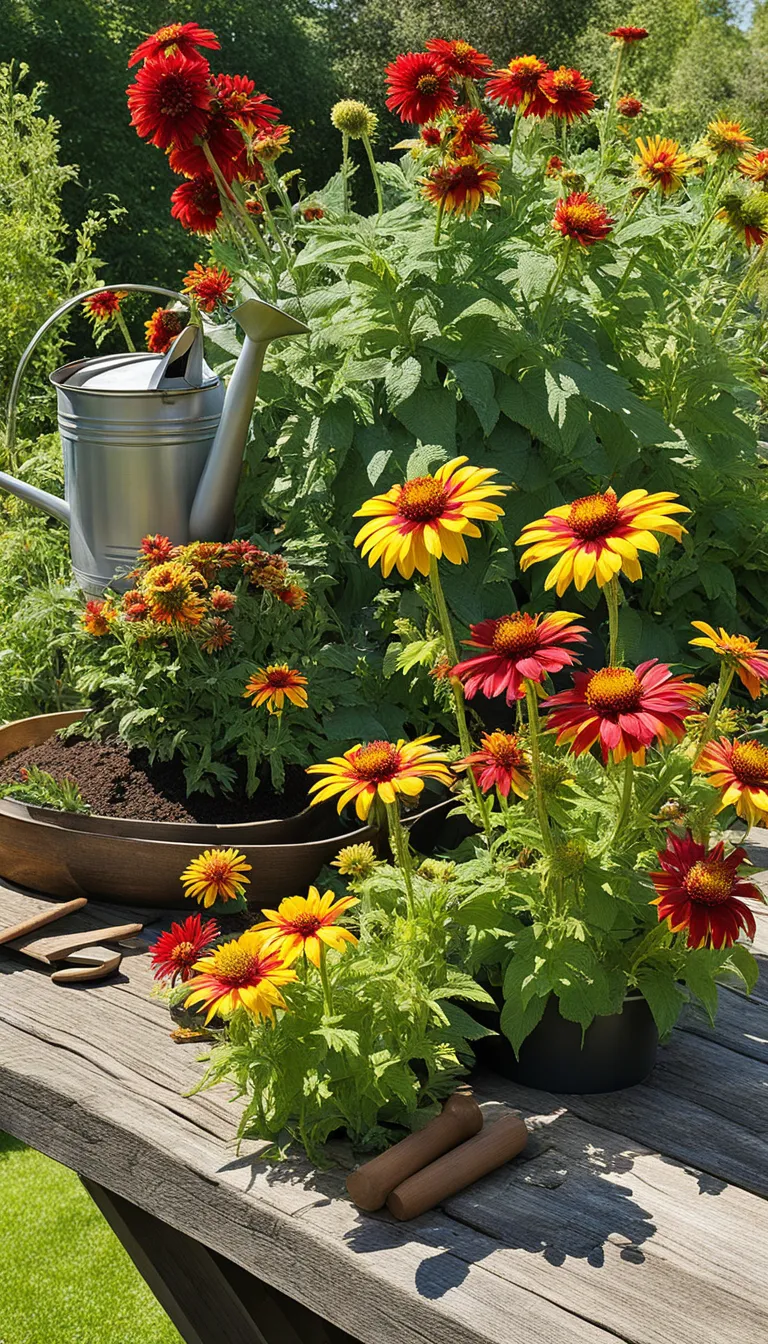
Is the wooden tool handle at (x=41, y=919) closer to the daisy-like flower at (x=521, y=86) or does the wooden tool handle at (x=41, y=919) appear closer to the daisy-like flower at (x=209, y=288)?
the daisy-like flower at (x=209, y=288)

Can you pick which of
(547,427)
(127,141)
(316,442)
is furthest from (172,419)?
(127,141)

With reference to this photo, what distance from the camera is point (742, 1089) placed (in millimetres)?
1240

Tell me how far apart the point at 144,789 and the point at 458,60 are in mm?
1137

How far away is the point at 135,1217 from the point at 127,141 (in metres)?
11.1

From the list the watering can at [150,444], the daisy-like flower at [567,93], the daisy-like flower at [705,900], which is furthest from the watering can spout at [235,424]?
the daisy-like flower at [705,900]

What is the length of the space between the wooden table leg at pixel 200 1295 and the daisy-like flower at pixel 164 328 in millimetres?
1393

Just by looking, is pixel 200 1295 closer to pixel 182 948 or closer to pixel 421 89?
pixel 182 948

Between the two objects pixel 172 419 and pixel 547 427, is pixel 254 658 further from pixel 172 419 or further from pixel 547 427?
pixel 547 427

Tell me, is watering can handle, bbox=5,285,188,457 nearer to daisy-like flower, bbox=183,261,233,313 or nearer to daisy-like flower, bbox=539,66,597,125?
daisy-like flower, bbox=183,261,233,313

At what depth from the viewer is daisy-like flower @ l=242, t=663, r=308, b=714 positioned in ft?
5.07

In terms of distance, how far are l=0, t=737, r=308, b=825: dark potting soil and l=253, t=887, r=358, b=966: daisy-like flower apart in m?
0.54

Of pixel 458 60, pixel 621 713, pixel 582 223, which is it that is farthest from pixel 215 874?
pixel 458 60

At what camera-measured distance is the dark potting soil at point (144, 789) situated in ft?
5.27

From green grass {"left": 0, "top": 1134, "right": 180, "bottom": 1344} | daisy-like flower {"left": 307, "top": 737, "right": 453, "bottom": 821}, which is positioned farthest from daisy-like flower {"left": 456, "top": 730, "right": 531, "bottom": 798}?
green grass {"left": 0, "top": 1134, "right": 180, "bottom": 1344}
